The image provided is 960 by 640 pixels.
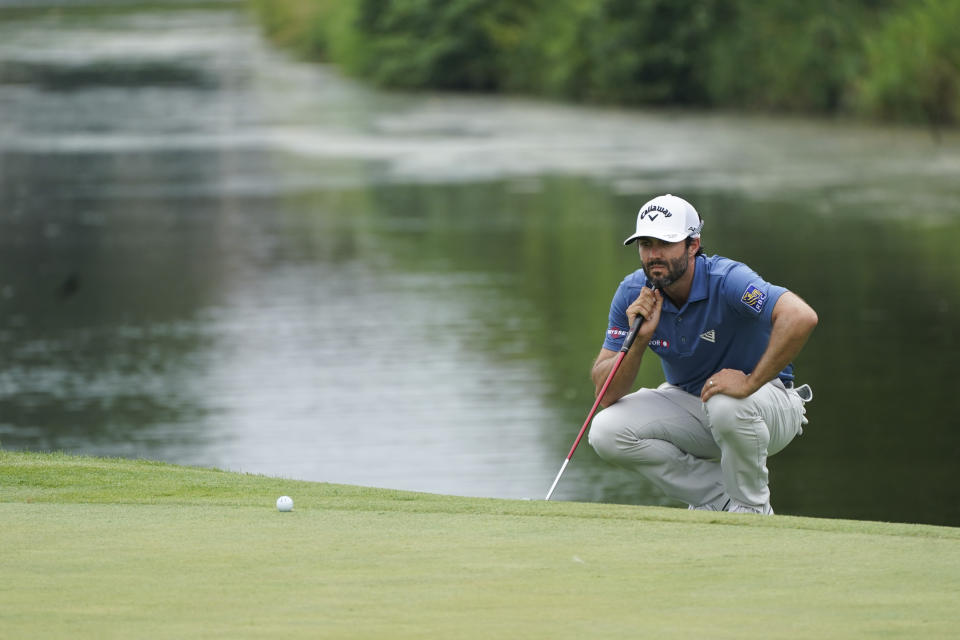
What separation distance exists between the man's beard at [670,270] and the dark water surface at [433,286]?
2.68 m

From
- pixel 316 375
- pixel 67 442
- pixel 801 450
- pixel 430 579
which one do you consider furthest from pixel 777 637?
pixel 316 375

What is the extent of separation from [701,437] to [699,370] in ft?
0.78

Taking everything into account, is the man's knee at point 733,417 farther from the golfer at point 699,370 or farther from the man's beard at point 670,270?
the man's beard at point 670,270

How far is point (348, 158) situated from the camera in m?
26.6

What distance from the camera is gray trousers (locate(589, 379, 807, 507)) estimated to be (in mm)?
5391

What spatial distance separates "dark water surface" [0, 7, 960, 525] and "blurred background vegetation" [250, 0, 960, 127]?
1195mm

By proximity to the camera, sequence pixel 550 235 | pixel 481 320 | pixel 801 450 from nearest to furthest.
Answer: pixel 801 450 < pixel 481 320 < pixel 550 235

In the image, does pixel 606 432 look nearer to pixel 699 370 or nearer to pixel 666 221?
pixel 699 370

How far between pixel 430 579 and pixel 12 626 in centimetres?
97

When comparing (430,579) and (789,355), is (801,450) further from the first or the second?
(430,579)

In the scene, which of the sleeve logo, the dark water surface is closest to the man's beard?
the sleeve logo

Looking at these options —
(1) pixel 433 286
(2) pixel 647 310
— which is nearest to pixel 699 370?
(2) pixel 647 310

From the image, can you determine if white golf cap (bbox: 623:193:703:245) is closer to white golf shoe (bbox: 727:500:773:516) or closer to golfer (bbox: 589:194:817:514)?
golfer (bbox: 589:194:817:514)

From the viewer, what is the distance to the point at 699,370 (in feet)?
18.8
